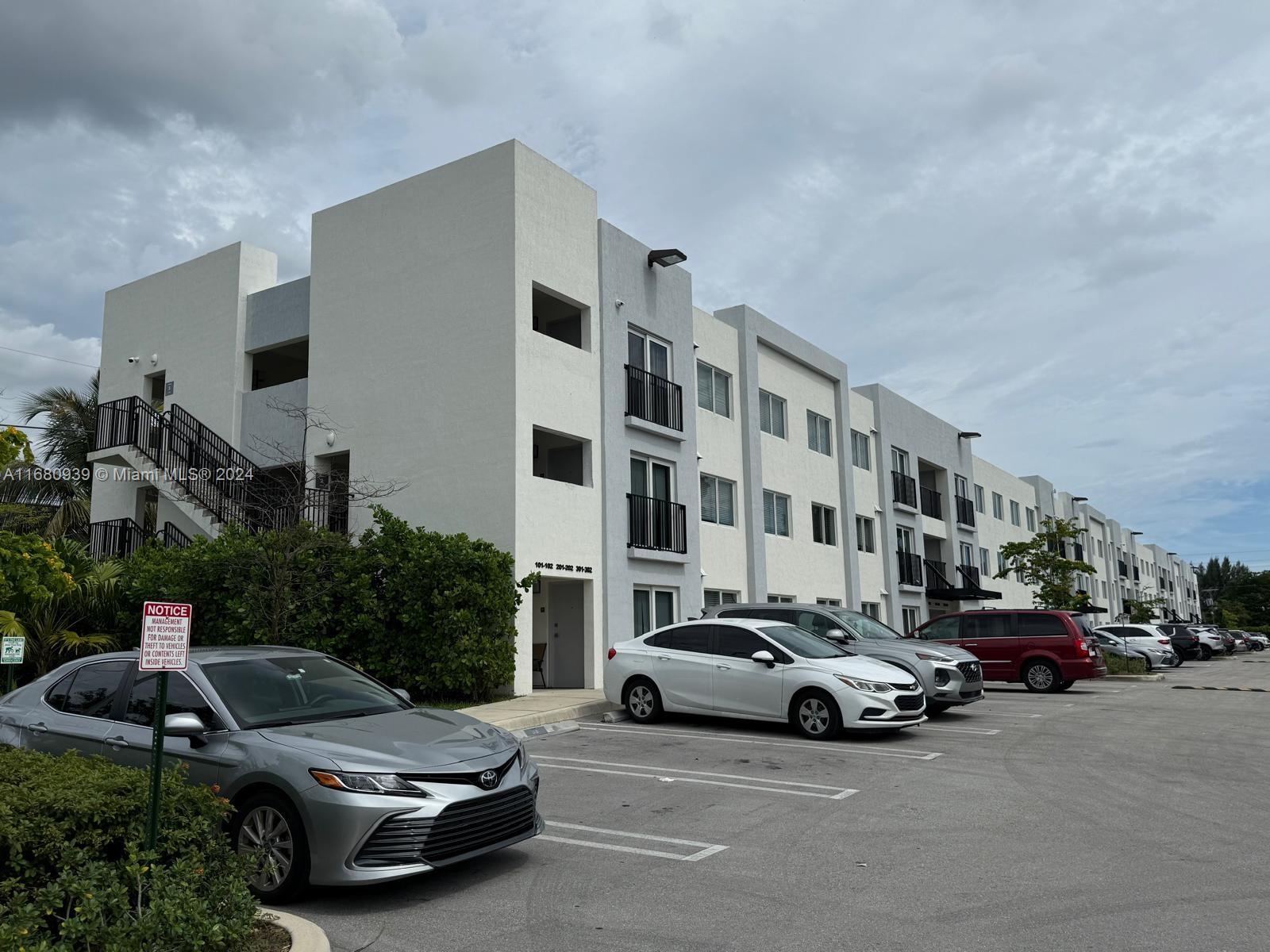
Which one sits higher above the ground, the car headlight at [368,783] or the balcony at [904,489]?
the balcony at [904,489]

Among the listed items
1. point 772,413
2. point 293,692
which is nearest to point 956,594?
point 772,413

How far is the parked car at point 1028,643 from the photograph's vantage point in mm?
21219

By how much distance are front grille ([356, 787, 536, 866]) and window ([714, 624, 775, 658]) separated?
755 cm

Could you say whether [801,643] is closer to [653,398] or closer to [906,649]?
[906,649]

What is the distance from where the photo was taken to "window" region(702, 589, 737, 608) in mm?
24047

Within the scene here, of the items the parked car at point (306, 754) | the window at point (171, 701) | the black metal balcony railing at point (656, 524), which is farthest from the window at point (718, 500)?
the window at point (171, 701)

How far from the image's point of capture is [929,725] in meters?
14.8

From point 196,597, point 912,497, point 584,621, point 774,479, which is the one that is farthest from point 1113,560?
point 196,597

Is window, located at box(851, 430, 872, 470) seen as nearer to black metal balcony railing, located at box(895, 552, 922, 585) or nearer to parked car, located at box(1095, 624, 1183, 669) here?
black metal balcony railing, located at box(895, 552, 922, 585)

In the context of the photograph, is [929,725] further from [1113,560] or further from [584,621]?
[1113,560]

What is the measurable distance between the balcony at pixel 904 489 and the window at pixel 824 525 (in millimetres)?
4870

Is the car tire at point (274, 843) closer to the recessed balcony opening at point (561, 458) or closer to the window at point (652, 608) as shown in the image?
the recessed balcony opening at point (561, 458)

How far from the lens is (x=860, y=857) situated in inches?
279

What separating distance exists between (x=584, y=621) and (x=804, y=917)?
46.1 feet
